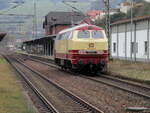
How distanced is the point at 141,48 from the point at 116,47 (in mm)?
7436

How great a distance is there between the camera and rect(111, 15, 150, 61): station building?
39.9 metres

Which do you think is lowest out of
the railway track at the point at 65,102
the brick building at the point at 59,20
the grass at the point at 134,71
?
the railway track at the point at 65,102

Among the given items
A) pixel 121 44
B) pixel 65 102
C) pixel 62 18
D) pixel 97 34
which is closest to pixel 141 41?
pixel 121 44

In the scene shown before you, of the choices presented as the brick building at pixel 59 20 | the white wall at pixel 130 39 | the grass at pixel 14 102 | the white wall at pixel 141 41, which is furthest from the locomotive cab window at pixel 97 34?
the brick building at pixel 59 20

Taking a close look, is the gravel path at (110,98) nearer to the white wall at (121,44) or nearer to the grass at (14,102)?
the grass at (14,102)

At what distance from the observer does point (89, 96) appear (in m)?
15.1

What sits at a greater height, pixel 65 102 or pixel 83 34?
pixel 83 34

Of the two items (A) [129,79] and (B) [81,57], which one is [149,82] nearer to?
(A) [129,79]

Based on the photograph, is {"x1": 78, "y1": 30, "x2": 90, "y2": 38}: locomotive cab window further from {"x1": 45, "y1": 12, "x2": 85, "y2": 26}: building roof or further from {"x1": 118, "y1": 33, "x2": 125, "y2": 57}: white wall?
{"x1": 45, "y1": 12, "x2": 85, "y2": 26}: building roof

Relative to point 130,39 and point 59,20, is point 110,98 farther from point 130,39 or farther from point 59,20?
point 59,20

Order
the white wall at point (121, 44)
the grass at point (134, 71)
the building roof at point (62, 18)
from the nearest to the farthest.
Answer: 1. the grass at point (134, 71)
2. the white wall at point (121, 44)
3. the building roof at point (62, 18)

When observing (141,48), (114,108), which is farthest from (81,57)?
(141,48)

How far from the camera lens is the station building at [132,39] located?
1572 inches

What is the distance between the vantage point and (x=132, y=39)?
143 feet
